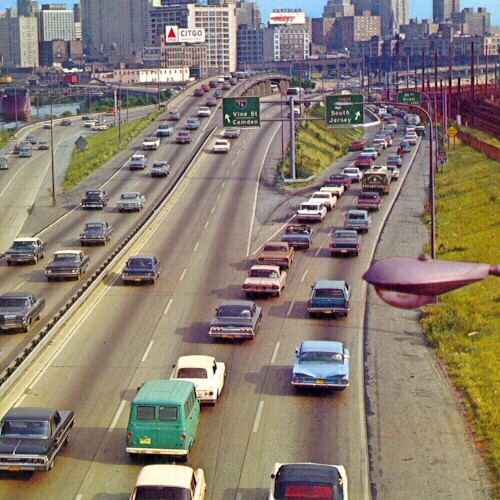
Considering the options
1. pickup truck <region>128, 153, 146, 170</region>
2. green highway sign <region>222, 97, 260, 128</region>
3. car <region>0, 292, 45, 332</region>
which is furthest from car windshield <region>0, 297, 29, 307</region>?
pickup truck <region>128, 153, 146, 170</region>

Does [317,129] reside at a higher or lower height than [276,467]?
higher

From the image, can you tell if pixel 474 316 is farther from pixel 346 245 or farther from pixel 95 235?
pixel 95 235

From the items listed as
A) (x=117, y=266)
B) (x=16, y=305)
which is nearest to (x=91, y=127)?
(x=117, y=266)

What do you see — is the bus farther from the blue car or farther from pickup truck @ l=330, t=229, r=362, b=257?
the blue car

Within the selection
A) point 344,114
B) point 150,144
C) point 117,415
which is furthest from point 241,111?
point 117,415

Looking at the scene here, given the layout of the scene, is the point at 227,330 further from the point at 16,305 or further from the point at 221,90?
the point at 221,90
